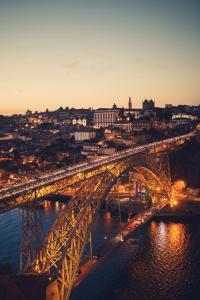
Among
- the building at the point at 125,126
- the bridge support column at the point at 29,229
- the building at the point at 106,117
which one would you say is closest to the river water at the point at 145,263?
the bridge support column at the point at 29,229

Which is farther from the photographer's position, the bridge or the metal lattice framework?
the metal lattice framework

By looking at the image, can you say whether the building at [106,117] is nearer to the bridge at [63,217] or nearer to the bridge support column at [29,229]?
the bridge at [63,217]

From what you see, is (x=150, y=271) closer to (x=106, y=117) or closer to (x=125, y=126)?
(x=125, y=126)

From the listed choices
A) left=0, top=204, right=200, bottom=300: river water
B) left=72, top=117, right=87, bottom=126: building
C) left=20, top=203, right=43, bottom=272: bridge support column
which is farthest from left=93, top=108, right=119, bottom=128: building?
left=20, top=203, right=43, bottom=272: bridge support column

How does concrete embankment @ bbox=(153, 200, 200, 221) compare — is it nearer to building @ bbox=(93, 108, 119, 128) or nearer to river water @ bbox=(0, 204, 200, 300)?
river water @ bbox=(0, 204, 200, 300)

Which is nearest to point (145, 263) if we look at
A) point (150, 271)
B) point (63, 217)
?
point (150, 271)

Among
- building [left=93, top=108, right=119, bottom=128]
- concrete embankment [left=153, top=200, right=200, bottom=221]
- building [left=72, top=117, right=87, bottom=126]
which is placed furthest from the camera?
building [left=72, top=117, right=87, bottom=126]

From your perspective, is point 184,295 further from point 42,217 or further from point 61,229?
point 42,217

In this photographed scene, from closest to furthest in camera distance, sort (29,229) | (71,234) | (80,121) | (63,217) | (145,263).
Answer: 1. (29,229)
2. (71,234)
3. (63,217)
4. (145,263)
5. (80,121)
